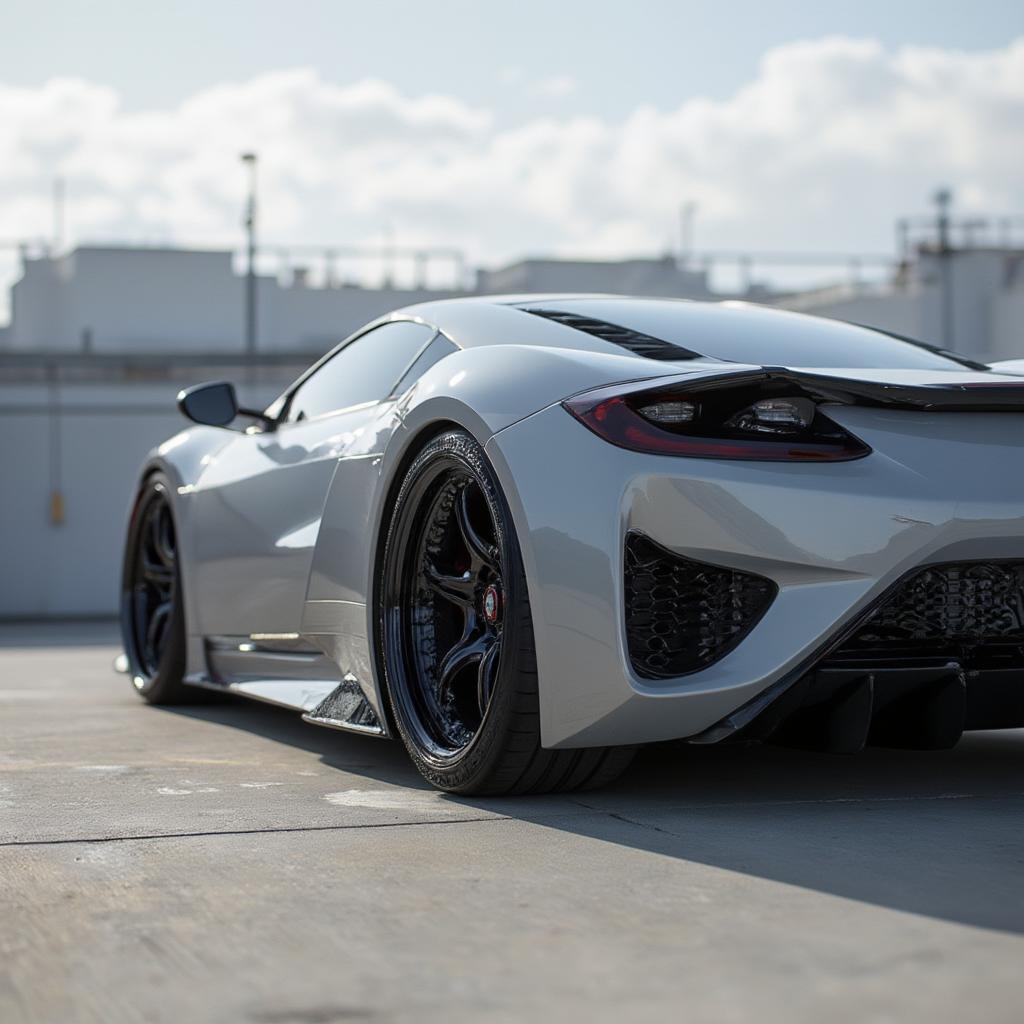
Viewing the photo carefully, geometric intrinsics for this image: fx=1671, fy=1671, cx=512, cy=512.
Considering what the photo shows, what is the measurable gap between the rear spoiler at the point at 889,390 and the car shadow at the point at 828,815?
0.80m

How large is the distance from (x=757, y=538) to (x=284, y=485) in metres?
1.95

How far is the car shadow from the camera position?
103 inches

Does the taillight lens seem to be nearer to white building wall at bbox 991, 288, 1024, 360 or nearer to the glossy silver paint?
the glossy silver paint

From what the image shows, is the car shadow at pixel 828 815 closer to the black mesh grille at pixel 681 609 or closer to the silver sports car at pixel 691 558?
the silver sports car at pixel 691 558

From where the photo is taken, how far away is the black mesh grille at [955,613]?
127 inches

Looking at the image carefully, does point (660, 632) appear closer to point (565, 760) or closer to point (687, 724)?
point (687, 724)

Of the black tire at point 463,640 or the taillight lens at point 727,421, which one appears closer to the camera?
the taillight lens at point 727,421

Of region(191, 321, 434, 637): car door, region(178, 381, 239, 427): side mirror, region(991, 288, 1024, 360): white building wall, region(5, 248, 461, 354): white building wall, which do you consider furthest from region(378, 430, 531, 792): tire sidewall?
region(5, 248, 461, 354): white building wall

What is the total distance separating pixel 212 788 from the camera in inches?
152

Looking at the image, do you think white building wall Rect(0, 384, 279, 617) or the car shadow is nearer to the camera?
the car shadow

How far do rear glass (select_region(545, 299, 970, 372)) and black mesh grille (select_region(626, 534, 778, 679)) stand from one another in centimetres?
69

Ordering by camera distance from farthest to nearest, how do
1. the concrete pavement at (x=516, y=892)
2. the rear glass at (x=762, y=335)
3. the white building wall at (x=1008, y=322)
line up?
1. the white building wall at (x=1008, y=322)
2. the rear glass at (x=762, y=335)
3. the concrete pavement at (x=516, y=892)

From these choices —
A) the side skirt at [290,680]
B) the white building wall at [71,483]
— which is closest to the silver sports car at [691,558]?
the side skirt at [290,680]

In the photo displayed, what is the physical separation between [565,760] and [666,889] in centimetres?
86
